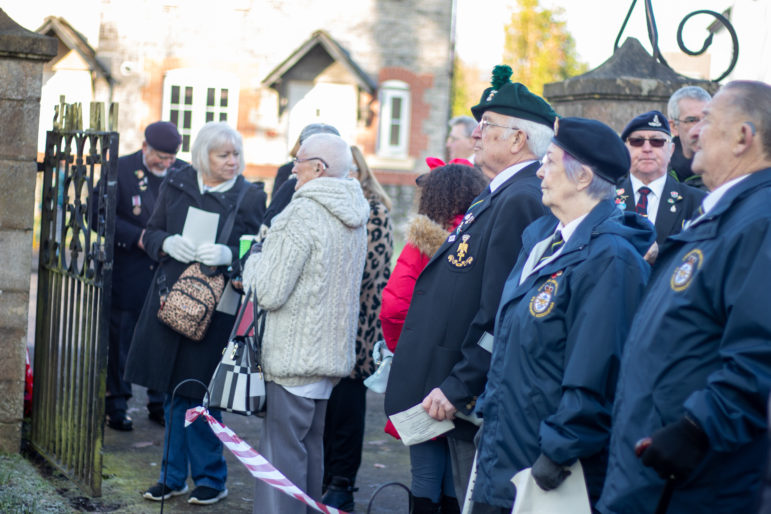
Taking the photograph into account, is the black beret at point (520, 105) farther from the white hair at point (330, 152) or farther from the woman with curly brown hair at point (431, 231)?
the white hair at point (330, 152)

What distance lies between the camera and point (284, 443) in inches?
177

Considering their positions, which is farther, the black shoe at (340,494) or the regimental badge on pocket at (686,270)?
the black shoe at (340,494)

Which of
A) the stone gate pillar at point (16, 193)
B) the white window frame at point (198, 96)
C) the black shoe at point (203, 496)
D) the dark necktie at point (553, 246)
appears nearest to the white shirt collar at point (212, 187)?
the stone gate pillar at point (16, 193)

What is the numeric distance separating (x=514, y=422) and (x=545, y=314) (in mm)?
368

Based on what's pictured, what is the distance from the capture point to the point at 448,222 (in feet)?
14.3

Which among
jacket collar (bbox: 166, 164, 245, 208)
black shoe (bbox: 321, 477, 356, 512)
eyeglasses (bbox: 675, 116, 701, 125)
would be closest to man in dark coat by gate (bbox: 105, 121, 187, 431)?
jacket collar (bbox: 166, 164, 245, 208)

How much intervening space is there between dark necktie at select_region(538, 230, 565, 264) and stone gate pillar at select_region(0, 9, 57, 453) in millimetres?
3324

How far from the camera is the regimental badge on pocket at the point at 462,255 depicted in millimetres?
3809

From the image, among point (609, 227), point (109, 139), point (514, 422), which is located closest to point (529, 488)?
point (514, 422)

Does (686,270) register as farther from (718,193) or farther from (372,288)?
(372,288)

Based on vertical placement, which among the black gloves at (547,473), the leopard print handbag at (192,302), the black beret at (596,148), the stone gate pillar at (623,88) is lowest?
the black gloves at (547,473)

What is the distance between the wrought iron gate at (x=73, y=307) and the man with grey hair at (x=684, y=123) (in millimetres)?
3039

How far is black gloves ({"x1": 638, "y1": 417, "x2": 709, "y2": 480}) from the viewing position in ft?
7.93

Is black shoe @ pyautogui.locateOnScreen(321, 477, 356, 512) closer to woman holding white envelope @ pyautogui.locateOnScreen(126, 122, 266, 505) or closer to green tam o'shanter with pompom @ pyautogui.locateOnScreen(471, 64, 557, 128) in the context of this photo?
woman holding white envelope @ pyautogui.locateOnScreen(126, 122, 266, 505)
